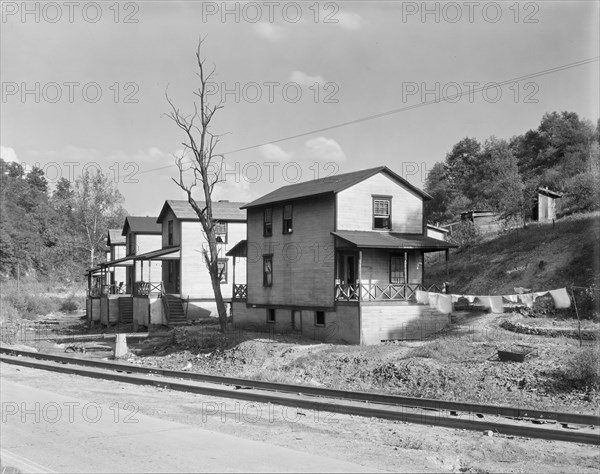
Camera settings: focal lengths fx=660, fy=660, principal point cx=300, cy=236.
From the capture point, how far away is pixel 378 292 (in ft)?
97.9

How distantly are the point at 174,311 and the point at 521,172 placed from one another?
49933 millimetres

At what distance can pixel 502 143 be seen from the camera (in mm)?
83750

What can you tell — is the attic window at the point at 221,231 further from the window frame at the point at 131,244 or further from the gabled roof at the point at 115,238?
the gabled roof at the point at 115,238

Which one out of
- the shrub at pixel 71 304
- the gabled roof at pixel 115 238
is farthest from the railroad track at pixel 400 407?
the shrub at pixel 71 304

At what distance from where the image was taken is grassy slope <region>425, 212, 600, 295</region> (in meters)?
35.0

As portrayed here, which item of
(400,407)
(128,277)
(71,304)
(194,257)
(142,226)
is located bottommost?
(400,407)

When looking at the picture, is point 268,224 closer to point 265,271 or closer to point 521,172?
point 265,271

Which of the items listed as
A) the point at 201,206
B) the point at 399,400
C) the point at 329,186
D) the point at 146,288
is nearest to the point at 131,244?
the point at 146,288

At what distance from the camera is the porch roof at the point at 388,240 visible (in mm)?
27953

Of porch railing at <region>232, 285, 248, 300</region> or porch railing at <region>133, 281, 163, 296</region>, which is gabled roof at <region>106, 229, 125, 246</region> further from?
porch railing at <region>232, 285, 248, 300</region>

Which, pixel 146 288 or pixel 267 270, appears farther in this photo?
pixel 146 288

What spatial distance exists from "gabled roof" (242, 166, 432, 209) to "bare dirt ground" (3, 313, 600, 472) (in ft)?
22.2

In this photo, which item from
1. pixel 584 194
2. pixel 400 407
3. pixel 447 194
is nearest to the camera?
pixel 400 407

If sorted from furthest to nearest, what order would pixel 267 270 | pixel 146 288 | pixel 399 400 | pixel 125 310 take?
pixel 125 310 < pixel 146 288 < pixel 267 270 < pixel 399 400
